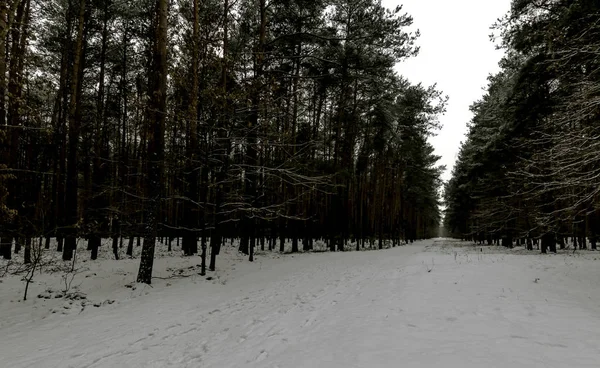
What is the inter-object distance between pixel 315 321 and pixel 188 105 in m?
7.82

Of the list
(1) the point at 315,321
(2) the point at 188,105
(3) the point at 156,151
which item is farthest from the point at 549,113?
(3) the point at 156,151

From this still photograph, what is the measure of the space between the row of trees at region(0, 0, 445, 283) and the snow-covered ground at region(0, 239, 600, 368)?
187 centimetres

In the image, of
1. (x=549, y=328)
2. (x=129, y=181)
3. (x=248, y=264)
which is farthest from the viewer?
(x=129, y=181)

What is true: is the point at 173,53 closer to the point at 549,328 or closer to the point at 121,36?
the point at 121,36

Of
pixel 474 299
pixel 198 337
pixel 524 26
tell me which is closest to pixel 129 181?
pixel 198 337

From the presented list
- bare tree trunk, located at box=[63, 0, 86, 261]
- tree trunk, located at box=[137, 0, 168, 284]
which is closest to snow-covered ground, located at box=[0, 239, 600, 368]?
tree trunk, located at box=[137, 0, 168, 284]

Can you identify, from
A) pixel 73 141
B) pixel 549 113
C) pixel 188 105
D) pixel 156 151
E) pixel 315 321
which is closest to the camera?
pixel 315 321

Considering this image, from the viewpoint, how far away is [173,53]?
10.7 meters

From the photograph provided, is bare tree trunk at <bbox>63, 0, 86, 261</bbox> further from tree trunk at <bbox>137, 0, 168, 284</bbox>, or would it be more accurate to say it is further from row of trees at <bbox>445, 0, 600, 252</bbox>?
row of trees at <bbox>445, 0, 600, 252</bbox>

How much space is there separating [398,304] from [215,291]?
5.11 m

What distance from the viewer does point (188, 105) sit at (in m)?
9.95

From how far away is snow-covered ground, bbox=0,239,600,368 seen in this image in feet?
12.8

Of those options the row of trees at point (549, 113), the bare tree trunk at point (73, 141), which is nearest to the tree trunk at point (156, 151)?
the bare tree trunk at point (73, 141)

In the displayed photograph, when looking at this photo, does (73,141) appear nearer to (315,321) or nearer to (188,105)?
(188,105)
